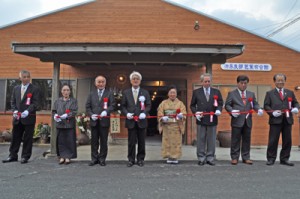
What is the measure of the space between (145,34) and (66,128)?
215 inches

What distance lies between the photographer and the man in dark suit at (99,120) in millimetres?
5473

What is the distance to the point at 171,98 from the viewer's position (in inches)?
227

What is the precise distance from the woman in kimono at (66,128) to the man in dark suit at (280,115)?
3.89 metres

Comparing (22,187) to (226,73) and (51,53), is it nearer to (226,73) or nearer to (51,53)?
(51,53)

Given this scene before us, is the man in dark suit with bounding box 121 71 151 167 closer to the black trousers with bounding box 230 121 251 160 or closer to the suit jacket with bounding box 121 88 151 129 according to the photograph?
the suit jacket with bounding box 121 88 151 129

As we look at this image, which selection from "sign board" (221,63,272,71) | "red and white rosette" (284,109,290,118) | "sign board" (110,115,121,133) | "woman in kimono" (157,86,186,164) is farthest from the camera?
"sign board" (221,63,272,71)

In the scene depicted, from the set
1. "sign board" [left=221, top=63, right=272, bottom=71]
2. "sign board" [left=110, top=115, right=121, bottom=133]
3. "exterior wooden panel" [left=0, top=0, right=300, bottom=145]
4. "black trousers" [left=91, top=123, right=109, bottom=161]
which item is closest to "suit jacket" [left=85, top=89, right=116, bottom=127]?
"black trousers" [left=91, top=123, right=109, bottom=161]

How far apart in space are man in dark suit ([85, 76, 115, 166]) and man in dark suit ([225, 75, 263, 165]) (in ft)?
7.81

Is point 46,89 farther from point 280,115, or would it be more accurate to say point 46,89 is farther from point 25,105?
point 280,115

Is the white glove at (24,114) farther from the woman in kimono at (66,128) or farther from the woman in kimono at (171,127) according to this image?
the woman in kimono at (171,127)

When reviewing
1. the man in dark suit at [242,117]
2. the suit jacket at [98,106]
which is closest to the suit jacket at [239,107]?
the man in dark suit at [242,117]

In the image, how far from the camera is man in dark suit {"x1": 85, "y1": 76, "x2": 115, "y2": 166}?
18.0 feet

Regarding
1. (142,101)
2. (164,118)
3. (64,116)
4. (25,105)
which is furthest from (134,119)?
(25,105)

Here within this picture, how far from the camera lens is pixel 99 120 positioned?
548 cm
